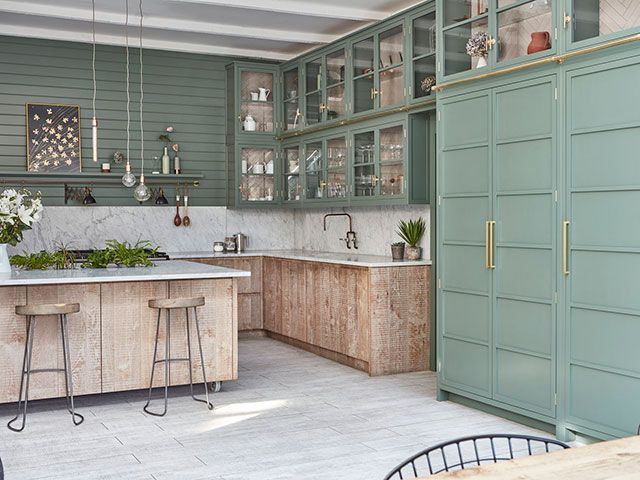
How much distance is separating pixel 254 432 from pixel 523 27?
3062 millimetres

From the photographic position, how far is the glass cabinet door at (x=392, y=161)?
679cm

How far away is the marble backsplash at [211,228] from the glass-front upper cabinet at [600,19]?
2.87 meters

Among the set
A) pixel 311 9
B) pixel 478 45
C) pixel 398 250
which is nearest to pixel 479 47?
pixel 478 45

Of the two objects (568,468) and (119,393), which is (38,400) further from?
(568,468)

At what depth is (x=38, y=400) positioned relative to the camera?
5.77 m

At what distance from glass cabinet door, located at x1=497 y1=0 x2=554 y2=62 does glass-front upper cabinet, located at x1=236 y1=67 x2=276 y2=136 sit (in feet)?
14.3

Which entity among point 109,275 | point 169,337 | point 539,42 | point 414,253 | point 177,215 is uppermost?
point 539,42

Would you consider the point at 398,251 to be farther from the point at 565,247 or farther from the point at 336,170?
the point at 565,247

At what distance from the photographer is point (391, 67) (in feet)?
22.7

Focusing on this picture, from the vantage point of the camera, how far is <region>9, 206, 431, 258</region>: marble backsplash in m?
7.90

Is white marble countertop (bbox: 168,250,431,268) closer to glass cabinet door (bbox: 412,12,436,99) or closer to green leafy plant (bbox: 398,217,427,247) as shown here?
green leafy plant (bbox: 398,217,427,247)

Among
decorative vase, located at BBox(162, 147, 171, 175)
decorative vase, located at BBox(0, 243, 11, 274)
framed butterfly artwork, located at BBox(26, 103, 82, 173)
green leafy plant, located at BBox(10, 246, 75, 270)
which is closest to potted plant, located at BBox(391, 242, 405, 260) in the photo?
green leafy plant, located at BBox(10, 246, 75, 270)

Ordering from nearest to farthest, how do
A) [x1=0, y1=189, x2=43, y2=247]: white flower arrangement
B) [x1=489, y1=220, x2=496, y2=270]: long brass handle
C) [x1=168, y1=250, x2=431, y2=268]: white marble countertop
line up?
[x1=489, y1=220, x2=496, y2=270]: long brass handle → [x1=0, y1=189, x2=43, y2=247]: white flower arrangement → [x1=168, y1=250, x2=431, y2=268]: white marble countertop

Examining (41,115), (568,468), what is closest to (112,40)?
(41,115)
